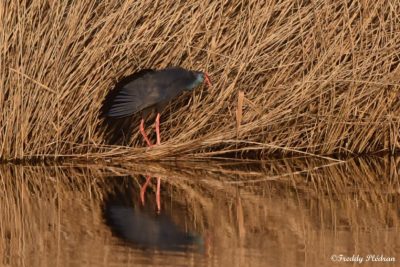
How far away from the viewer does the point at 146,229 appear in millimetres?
5309

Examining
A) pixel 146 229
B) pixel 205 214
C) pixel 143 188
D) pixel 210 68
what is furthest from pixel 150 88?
pixel 146 229

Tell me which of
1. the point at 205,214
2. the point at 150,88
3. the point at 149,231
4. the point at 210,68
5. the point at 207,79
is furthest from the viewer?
the point at 210,68

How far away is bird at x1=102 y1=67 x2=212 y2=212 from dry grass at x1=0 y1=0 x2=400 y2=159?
7.8 inches

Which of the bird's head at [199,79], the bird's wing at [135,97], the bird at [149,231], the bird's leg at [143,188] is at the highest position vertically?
the bird's head at [199,79]

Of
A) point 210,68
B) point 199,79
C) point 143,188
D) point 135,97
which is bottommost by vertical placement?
point 143,188

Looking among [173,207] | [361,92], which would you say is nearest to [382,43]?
[361,92]

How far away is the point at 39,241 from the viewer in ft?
16.4

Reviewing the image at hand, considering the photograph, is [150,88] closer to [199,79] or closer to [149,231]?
[199,79]

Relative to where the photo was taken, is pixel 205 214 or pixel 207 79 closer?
pixel 205 214

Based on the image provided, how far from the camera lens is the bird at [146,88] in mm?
7066

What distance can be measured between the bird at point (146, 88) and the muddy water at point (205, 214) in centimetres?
45

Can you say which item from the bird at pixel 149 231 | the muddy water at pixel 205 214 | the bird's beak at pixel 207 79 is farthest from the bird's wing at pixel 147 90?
the bird at pixel 149 231

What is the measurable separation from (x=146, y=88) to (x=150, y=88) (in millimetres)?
30

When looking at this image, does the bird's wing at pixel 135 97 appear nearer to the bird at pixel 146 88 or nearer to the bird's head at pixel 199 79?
the bird at pixel 146 88
